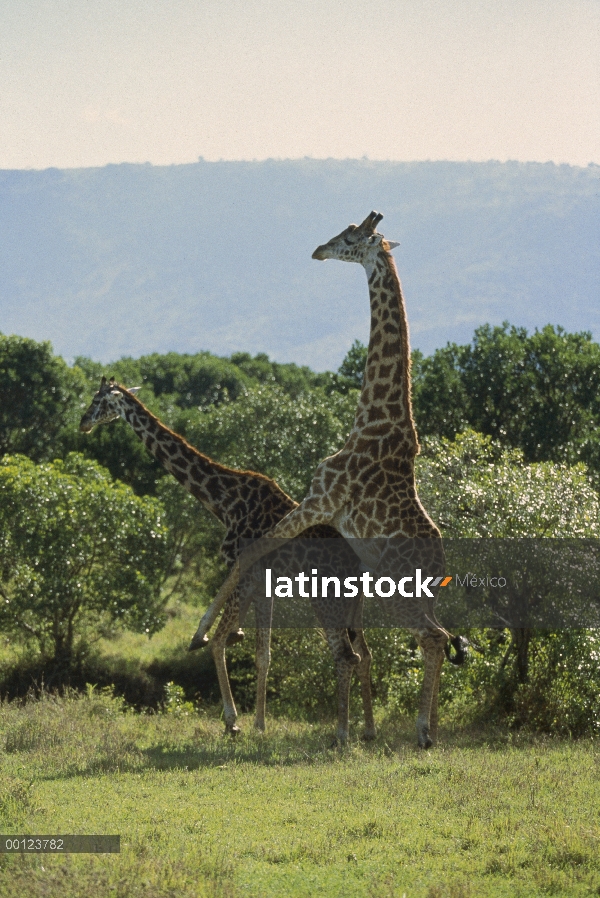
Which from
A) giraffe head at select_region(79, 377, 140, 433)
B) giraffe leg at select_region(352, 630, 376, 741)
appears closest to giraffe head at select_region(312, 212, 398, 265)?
giraffe head at select_region(79, 377, 140, 433)

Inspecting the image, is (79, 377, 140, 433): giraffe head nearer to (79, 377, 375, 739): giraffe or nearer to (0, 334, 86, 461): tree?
(79, 377, 375, 739): giraffe

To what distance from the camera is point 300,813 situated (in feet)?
30.9

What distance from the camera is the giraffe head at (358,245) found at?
45.3ft

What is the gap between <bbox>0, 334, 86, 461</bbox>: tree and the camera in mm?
37281

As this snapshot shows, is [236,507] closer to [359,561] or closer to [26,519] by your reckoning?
[359,561]

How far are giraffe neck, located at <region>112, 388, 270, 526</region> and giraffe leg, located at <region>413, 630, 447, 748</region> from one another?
3.63m

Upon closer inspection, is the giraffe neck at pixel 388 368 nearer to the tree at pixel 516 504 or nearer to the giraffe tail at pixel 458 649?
the giraffe tail at pixel 458 649

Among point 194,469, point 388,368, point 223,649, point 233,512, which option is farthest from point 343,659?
point 388,368

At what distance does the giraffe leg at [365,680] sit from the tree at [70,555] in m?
9.95

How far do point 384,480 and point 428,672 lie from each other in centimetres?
250

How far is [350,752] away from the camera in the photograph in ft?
42.4

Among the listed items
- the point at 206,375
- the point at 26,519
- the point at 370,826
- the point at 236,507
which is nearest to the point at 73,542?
the point at 26,519

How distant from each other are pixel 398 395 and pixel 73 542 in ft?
39.2

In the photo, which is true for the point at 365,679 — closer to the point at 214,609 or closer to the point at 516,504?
the point at 214,609
